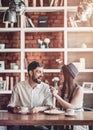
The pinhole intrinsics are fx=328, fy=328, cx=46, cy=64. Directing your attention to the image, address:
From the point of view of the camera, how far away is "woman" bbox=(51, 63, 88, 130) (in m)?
3.81

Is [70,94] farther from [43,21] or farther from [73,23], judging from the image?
[43,21]

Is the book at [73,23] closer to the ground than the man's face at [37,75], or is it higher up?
higher up

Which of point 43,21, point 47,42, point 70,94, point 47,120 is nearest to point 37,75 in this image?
point 70,94

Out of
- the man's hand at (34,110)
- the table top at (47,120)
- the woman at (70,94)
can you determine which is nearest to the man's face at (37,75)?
the woman at (70,94)

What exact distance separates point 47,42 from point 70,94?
2.12 meters

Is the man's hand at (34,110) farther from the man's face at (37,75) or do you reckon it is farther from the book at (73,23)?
the book at (73,23)

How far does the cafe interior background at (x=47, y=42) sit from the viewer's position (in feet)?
19.3

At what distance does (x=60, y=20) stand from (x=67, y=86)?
237 cm

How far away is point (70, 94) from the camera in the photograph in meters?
4.00

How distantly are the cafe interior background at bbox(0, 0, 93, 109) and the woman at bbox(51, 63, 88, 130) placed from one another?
174 centimetres

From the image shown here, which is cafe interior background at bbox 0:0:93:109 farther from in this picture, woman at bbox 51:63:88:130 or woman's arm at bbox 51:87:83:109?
woman's arm at bbox 51:87:83:109

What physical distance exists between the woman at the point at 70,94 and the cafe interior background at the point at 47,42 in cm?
174

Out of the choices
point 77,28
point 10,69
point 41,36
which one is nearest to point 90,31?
point 77,28

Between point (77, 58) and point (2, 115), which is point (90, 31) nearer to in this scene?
point (77, 58)
